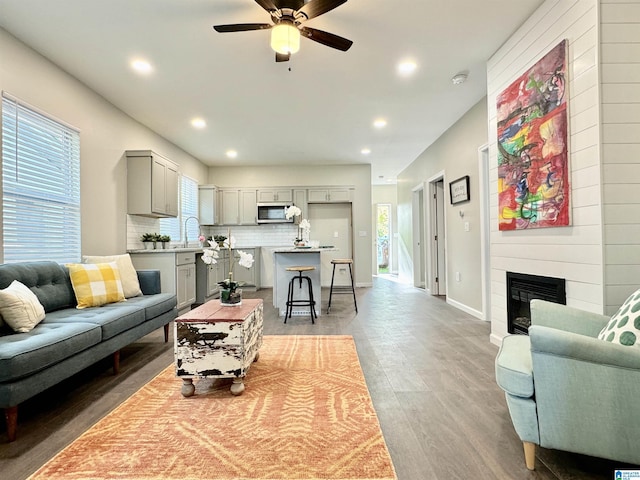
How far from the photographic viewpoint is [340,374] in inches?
97.1

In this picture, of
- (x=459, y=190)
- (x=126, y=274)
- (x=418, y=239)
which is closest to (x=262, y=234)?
(x=418, y=239)

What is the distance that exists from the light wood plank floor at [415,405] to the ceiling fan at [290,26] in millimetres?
2515

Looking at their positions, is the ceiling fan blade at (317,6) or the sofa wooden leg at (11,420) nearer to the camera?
the sofa wooden leg at (11,420)

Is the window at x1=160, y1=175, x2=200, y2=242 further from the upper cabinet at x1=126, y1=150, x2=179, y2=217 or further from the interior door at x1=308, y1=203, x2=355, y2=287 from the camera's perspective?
the interior door at x1=308, y1=203, x2=355, y2=287

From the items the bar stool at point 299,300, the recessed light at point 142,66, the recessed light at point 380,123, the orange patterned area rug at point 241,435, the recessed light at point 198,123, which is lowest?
the orange patterned area rug at point 241,435

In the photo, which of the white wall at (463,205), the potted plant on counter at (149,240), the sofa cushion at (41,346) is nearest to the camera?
the sofa cushion at (41,346)

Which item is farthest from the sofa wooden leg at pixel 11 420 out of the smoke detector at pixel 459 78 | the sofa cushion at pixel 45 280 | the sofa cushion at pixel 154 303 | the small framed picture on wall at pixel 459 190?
the small framed picture on wall at pixel 459 190

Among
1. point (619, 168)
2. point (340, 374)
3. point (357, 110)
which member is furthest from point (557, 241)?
point (357, 110)

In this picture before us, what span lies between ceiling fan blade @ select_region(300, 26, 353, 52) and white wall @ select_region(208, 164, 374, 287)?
4815 mm

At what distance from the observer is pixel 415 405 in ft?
6.58

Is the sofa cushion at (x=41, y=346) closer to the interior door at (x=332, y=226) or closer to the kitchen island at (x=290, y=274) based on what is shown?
the kitchen island at (x=290, y=274)

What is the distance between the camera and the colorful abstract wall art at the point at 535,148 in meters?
2.21

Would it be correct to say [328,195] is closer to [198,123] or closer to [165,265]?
[198,123]

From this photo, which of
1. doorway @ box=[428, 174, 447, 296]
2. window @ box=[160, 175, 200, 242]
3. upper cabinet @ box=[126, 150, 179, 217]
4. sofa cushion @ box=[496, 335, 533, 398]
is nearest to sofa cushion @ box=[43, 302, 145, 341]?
upper cabinet @ box=[126, 150, 179, 217]
